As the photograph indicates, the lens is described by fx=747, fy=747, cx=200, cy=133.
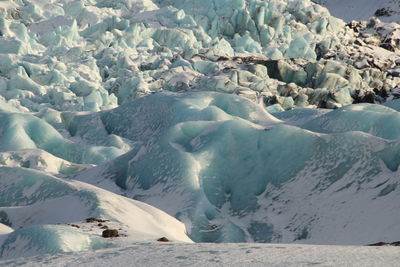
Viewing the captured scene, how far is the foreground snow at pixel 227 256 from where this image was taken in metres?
6.49

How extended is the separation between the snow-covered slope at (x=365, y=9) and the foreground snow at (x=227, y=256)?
5077 centimetres

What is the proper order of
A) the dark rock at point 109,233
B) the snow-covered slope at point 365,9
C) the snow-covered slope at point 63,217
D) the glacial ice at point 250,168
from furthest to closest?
the snow-covered slope at point 365,9 → the glacial ice at point 250,168 → the dark rock at point 109,233 → the snow-covered slope at point 63,217

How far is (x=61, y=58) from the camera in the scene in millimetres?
39062

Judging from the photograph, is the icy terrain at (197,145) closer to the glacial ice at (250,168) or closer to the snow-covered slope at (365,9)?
the glacial ice at (250,168)

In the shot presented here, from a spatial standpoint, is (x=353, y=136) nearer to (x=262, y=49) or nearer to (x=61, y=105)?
(x=61, y=105)

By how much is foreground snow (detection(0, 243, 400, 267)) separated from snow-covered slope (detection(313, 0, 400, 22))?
167 feet

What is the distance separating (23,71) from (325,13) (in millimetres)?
20736

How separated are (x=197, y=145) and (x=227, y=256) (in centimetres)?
861

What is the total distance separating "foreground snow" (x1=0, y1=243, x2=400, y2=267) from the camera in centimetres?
649

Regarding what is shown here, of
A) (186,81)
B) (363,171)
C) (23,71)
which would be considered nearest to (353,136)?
(363,171)

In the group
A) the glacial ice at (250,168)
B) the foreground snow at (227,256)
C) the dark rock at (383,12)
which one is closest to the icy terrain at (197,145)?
the glacial ice at (250,168)

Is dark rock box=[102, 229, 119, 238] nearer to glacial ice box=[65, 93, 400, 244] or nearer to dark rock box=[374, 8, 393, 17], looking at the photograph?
glacial ice box=[65, 93, 400, 244]

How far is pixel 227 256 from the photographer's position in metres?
6.80

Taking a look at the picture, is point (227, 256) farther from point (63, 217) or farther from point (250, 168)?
point (250, 168)
